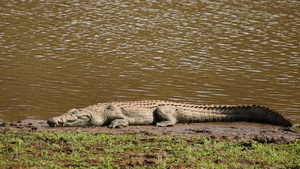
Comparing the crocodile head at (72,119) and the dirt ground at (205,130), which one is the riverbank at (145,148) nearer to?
the dirt ground at (205,130)

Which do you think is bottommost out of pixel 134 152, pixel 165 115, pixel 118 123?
pixel 118 123

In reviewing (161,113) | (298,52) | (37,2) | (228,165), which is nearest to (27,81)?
(161,113)

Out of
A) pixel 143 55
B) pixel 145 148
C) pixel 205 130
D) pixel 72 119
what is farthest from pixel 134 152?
pixel 143 55

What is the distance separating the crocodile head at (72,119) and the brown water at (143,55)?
39.8 inches

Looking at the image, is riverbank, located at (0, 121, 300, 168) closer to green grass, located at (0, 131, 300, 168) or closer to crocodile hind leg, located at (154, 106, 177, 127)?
green grass, located at (0, 131, 300, 168)

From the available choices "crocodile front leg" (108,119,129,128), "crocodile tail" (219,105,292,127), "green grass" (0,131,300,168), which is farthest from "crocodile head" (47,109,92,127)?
"crocodile tail" (219,105,292,127)

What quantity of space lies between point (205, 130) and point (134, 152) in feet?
6.59

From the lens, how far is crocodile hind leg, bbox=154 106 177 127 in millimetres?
9469

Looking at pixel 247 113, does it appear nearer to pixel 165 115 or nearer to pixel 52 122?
pixel 165 115

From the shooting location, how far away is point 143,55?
1513cm

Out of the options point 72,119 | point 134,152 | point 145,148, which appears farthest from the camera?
point 72,119

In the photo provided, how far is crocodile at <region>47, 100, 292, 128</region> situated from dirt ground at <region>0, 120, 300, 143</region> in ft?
0.55

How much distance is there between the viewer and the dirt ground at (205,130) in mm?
8227

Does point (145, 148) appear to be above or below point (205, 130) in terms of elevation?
above
